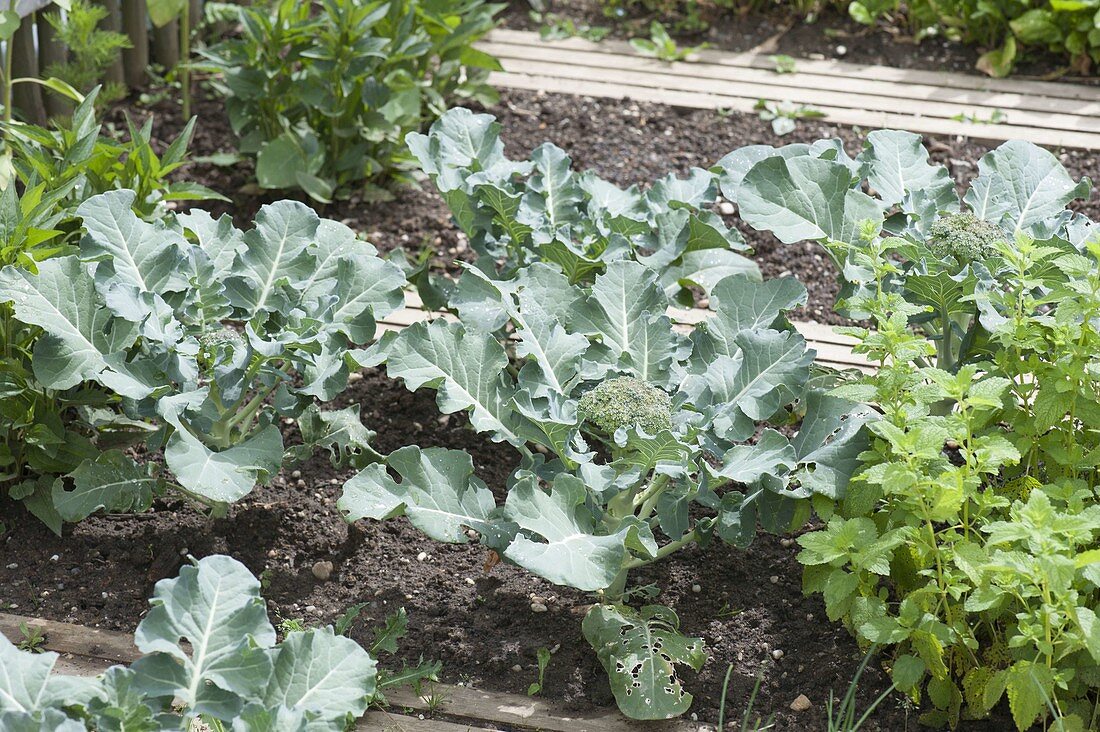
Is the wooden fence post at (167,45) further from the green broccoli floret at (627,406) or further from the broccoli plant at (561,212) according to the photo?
the green broccoli floret at (627,406)

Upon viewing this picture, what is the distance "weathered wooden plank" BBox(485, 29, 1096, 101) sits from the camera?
186 inches

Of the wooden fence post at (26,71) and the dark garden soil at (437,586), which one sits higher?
the wooden fence post at (26,71)

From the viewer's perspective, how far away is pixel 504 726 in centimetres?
236

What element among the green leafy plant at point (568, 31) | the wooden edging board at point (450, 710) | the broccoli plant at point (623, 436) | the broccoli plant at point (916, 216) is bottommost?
the wooden edging board at point (450, 710)

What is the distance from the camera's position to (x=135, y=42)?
4.45 metres

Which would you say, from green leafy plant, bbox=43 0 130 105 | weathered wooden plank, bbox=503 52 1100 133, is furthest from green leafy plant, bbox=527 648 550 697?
weathered wooden plank, bbox=503 52 1100 133

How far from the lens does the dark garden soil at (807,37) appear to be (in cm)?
496

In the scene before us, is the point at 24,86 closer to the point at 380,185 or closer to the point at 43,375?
the point at 380,185

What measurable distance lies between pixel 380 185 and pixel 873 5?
243cm

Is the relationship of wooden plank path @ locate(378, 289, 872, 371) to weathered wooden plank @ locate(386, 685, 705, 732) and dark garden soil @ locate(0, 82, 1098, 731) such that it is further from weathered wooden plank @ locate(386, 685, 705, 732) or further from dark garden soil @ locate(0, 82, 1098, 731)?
weathered wooden plank @ locate(386, 685, 705, 732)

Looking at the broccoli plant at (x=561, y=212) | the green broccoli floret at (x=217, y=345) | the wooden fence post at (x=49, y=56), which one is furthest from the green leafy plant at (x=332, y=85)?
the green broccoli floret at (x=217, y=345)

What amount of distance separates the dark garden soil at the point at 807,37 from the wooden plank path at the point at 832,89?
0.10 metres

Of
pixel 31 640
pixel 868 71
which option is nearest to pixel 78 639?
pixel 31 640

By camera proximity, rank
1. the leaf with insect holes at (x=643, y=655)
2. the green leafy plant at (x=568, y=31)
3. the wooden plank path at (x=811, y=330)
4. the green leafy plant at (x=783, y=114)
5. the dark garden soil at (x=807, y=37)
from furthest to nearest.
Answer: the green leafy plant at (x=568, y=31)
the dark garden soil at (x=807, y=37)
the green leafy plant at (x=783, y=114)
the wooden plank path at (x=811, y=330)
the leaf with insect holes at (x=643, y=655)
